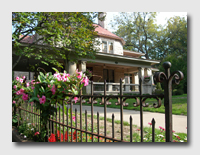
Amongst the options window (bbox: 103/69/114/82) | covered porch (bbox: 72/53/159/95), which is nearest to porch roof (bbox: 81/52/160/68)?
covered porch (bbox: 72/53/159/95)

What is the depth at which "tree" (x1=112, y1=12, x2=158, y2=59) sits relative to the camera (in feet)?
56.6

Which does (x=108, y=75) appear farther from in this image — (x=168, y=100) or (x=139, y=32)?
(x=168, y=100)

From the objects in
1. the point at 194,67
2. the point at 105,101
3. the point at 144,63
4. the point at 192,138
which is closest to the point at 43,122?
the point at 105,101

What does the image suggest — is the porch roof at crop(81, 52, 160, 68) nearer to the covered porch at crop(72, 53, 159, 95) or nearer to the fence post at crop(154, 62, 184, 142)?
the covered porch at crop(72, 53, 159, 95)

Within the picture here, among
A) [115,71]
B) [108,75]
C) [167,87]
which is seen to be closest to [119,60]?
[108,75]

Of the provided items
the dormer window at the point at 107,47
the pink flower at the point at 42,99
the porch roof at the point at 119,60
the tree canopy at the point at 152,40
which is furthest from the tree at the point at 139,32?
the pink flower at the point at 42,99

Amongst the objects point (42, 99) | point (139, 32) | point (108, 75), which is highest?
point (139, 32)

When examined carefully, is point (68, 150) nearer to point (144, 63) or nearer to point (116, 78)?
point (144, 63)

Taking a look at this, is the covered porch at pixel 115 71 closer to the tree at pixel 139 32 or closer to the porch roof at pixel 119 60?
the porch roof at pixel 119 60

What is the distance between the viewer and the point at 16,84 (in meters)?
3.76

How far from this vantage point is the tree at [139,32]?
17.2 m

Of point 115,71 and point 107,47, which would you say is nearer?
point 107,47

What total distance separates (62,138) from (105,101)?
121 cm

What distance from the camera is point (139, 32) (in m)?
21.0
